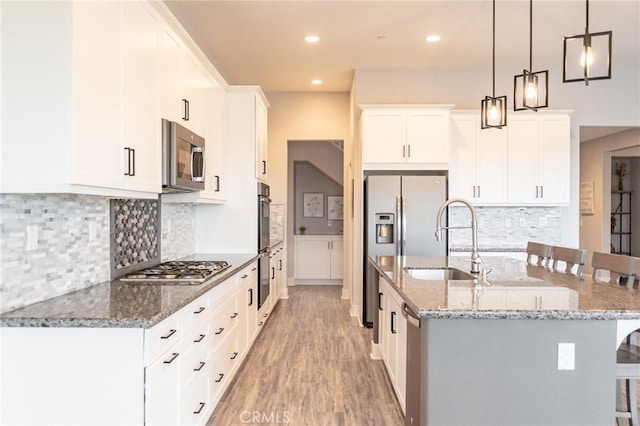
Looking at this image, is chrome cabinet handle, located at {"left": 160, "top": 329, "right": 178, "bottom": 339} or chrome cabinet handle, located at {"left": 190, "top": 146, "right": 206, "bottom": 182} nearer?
chrome cabinet handle, located at {"left": 160, "top": 329, "right": 178, "bottom": 339}

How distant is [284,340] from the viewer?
429cm

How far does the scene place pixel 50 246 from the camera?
1985 mm

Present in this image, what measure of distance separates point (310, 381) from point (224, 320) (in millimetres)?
914

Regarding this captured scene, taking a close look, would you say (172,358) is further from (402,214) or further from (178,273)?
(402,214)

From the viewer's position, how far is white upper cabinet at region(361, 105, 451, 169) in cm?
478

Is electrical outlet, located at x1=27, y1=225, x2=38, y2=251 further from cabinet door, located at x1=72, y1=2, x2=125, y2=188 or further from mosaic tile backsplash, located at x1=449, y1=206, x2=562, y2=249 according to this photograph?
mosaic tile backsplash, located at x1=449, y1=206, x2=562, y2=249

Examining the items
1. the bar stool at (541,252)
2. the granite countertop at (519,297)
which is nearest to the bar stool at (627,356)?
the granite countertop at (519,297)

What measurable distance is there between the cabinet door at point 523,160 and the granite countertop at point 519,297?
94.7 inches

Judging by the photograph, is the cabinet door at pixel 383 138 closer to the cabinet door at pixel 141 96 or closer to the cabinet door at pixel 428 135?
the cabinet door at pixel 428 135

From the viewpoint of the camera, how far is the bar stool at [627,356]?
197 cm

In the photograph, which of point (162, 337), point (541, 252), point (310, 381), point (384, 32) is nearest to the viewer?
point (162, 337)

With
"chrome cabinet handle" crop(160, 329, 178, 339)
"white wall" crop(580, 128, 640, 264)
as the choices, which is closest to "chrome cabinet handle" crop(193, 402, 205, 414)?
"chrome cabinet handle" crop(160, 329, 178, 339)

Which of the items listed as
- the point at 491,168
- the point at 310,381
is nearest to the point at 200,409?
the point at 310,381

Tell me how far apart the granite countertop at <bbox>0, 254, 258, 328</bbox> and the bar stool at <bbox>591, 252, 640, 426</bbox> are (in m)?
2.05
